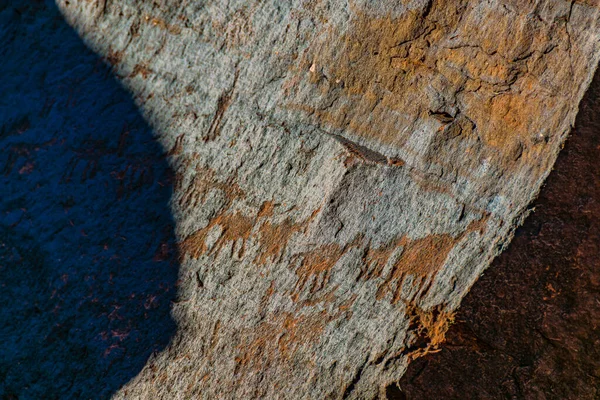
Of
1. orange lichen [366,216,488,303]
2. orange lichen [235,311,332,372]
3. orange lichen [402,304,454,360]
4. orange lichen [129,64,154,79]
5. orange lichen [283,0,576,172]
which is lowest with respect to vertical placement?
orange lichen [235,311,332,372]

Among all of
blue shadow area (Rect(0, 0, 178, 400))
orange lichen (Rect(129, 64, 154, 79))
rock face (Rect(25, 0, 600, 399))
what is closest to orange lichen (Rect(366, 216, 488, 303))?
rock face (Rect(25, 0, 600, 399))

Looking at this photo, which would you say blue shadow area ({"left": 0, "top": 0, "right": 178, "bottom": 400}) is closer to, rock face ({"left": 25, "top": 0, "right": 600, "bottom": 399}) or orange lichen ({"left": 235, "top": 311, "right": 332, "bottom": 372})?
rock face ({"left": 25, "top": 0, "right": 600, "bottom": 399})

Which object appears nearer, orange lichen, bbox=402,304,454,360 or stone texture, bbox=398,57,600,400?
stone texture, bbox=398,57,600,400

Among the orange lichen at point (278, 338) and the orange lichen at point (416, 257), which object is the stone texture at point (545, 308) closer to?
the orange lichen at point (416, 257)

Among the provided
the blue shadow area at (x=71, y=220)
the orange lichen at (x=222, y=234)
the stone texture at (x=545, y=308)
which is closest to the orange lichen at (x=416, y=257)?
the stone texture at (x=545, y=308)

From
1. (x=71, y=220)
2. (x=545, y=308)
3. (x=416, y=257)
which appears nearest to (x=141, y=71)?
(x=71, y=220)

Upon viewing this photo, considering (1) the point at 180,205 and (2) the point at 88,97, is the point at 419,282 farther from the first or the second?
(2) the point at 88,97

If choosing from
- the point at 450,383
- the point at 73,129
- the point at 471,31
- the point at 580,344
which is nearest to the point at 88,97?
the point at 73,129
